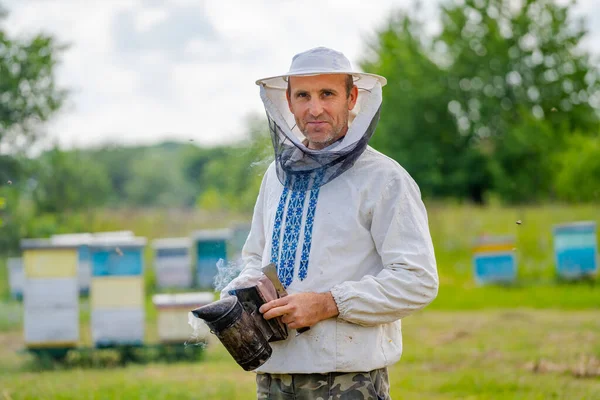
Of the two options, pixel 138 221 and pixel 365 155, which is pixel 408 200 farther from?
pixel 138 221

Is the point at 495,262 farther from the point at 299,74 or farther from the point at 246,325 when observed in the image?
→ the point at 246,325

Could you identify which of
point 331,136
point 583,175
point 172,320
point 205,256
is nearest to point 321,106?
point 331,136

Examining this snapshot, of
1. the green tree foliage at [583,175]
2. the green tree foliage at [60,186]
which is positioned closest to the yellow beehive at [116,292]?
the green tree foliage at [60,186]

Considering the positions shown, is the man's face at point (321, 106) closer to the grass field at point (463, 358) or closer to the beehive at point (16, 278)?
the grass field at point (463, 358)

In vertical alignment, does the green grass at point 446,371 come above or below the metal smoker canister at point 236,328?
below

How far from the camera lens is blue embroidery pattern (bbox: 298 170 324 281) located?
239 centimetres

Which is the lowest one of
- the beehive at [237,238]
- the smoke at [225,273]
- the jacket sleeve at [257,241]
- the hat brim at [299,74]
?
the beehive at [237,238]

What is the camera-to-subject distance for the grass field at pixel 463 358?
567cm

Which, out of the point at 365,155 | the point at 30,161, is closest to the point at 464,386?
the point at 365,155

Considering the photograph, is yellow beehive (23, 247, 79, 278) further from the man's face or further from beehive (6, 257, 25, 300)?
the man's face

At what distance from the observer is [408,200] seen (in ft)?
7.75

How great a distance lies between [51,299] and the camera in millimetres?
7574

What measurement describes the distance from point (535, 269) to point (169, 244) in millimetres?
5677

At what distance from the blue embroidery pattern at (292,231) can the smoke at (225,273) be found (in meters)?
0.26
